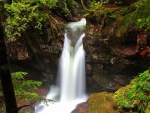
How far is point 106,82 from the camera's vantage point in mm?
9633

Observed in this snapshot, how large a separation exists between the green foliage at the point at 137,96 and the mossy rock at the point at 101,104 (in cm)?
31

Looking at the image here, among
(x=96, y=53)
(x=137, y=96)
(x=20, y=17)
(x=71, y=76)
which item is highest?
(x=20, y=17)

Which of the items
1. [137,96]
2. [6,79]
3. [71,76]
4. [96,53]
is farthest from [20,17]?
[6,79]

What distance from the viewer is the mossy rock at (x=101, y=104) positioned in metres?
5.54

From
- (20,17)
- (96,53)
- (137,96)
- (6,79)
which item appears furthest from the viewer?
(20,17)

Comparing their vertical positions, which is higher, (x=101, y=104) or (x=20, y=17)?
(x=20, y=17)

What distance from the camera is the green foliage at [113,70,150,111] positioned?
4.67m

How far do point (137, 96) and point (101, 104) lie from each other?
1.37m

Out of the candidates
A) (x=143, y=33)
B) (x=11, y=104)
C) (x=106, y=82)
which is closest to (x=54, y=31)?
(x=106, y=82)

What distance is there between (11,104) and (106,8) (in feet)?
25.7

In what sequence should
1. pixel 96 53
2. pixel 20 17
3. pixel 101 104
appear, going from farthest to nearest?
pixel 20 17 → pixel 96 53 → pixel 101 104

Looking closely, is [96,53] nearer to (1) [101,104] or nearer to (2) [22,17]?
(1) [101,104]

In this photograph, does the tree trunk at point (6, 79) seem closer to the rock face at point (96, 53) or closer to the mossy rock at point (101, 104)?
the mossy rock at point (101, 104)

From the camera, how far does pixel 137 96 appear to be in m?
4.98
